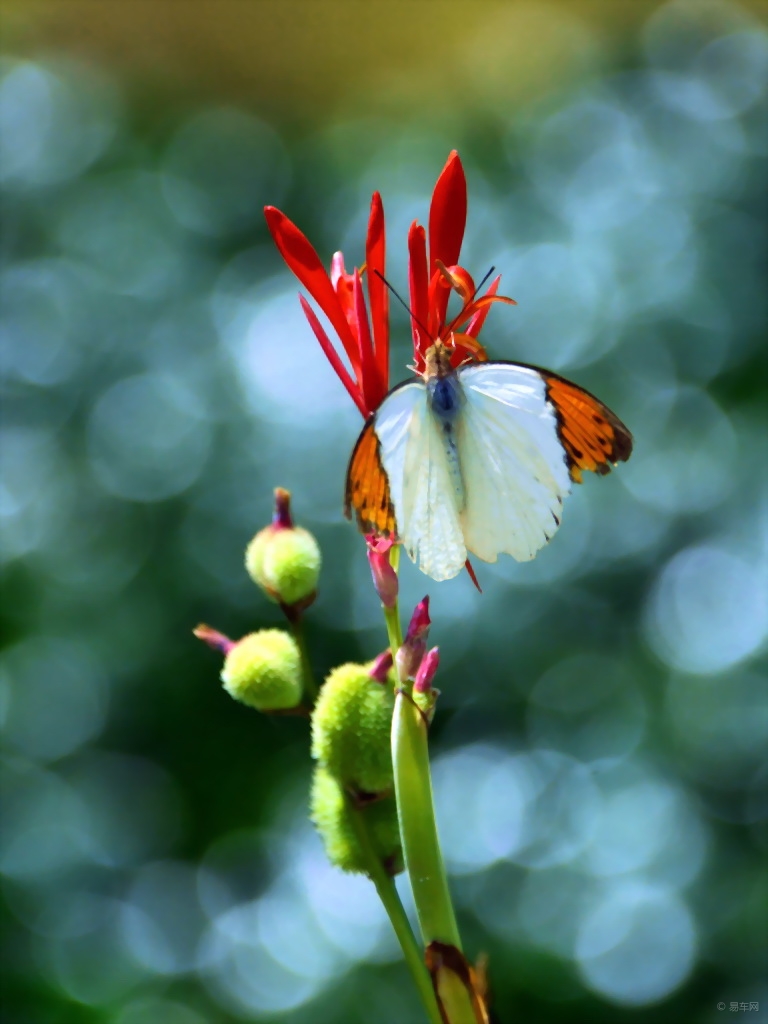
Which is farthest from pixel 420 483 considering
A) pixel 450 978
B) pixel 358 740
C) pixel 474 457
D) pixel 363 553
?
pixel 363 553

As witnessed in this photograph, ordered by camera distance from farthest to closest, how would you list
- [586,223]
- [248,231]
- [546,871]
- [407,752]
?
[248,231]
[586,223]
[546,871]
[407,752]

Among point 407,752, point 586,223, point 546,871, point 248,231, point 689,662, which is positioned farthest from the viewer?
point 248,231

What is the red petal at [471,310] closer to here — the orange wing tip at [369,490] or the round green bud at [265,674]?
the orange wing tip at [369,490]

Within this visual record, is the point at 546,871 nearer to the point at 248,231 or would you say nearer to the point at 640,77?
the point at 248,231

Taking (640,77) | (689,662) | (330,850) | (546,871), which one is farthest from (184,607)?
(640,77)

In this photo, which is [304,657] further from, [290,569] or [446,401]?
[446,401]

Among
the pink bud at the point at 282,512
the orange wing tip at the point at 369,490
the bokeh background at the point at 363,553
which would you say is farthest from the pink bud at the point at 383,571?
the bokeh background at the point at 363,553

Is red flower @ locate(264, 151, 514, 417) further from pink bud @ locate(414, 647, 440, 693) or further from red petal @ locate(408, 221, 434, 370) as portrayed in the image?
pink bud @ locate(414, 647, 440, 693)
